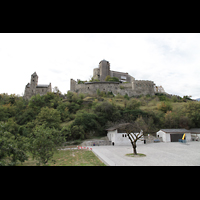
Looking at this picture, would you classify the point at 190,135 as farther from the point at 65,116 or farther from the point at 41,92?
the point at 41,92

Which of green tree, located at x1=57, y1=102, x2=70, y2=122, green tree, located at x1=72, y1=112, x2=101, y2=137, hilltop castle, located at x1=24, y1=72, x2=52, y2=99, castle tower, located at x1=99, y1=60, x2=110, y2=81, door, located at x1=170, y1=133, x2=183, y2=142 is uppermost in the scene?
castle tower, located at x1=99, y1=60, x2=110, y2=81

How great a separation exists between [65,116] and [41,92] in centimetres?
1980

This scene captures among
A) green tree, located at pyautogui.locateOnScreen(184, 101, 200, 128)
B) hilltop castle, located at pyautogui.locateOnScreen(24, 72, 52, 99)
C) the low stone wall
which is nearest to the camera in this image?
the low stone wall

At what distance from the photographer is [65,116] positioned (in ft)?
A: 94.5

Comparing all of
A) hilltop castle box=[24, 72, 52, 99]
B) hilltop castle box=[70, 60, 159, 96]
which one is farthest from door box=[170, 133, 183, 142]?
hilltop castle box=[24, 72, 52, 99]

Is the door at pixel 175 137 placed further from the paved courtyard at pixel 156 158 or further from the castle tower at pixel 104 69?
the castle tower at pixel 104 69

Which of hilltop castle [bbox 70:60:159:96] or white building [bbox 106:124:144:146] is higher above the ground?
hilltop castle [bbox 70:60:159:96]

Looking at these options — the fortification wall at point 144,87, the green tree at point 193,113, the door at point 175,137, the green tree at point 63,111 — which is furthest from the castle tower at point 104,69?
the door at point 175,137

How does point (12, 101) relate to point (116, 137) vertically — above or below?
above

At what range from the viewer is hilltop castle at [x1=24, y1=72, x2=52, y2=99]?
41.8 metres

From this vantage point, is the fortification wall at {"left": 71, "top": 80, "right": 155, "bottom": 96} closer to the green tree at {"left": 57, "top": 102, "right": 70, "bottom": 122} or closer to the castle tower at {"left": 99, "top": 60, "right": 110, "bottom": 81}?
the castle tower at {"left": 99, "top": 60, "right": 110, "bottom": 81}

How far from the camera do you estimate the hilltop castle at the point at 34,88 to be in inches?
1647
